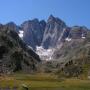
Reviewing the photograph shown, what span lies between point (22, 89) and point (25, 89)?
1.63ft

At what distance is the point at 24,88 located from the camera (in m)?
51.9

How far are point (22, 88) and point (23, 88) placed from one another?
0.23 meters

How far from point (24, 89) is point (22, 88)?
50 centimetres

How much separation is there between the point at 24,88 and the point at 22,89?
1.18 ft

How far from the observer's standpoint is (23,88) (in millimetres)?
52031

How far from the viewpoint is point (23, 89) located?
170ft

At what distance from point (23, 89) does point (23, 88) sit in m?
0.21

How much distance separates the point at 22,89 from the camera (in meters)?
51.9

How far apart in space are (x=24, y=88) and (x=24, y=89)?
0.57 feet

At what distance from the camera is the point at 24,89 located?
5184 centimetres

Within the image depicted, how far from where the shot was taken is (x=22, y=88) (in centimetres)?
5219

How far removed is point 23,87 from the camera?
5212 centimetres

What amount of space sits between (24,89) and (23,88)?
288 millimetres

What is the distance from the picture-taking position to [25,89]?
170ft
